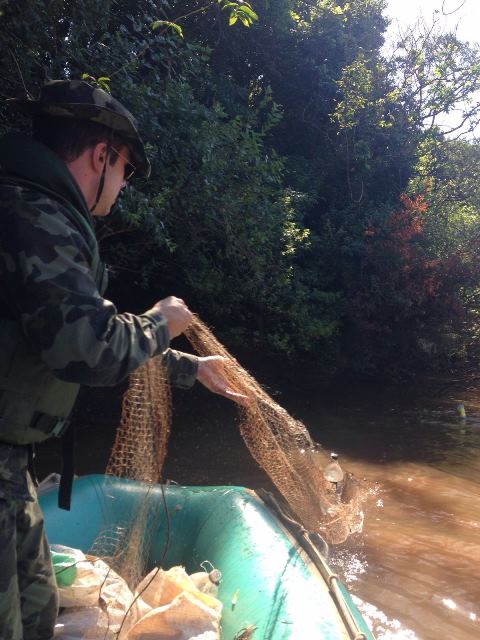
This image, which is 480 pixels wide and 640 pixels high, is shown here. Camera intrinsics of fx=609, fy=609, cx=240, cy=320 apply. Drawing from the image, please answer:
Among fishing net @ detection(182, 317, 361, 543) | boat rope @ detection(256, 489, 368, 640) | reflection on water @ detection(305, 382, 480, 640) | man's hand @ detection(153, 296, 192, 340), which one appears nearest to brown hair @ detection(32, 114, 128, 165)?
man's hand @ detection(153, 296, 192, 340)

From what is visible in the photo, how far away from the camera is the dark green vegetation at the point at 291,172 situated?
569 cm

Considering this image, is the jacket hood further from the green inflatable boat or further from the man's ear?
the green inflatable boat

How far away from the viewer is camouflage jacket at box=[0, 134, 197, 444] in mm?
1341

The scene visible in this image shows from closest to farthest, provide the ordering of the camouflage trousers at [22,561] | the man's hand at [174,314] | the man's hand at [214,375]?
the camouflage trousers at [22,561] → the man's hand at [174,314] → the man's hand at [214,375]

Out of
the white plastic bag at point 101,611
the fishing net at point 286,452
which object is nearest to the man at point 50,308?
the white plastic bag at point 101,611

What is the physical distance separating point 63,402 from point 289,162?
9.50m

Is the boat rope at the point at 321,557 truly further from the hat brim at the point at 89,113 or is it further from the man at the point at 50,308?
the hat brim at the point at 89,113

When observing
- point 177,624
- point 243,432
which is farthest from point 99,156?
point 243,432

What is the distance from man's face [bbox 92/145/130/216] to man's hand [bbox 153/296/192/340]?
1.02ft

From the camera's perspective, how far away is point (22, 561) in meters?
1.61

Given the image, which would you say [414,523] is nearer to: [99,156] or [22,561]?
[22,561]

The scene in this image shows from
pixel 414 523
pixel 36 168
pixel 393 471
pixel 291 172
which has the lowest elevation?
pixel 414 523

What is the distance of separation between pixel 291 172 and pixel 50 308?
9295mm

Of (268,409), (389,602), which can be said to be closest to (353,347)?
(389,602)
